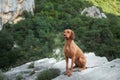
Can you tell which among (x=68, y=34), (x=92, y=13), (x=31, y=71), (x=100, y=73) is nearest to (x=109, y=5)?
(x=92, y=13)

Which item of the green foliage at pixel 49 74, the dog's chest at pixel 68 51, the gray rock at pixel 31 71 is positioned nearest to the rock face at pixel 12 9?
the gray rock at pixel 31 71

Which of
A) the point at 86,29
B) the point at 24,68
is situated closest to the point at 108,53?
the point at 86,29

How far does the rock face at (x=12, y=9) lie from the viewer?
76.3 meters

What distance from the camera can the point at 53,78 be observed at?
19281 mm

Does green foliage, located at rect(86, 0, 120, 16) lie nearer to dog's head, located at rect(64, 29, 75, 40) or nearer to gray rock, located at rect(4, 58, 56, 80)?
gray rock, located at rect(4, 58, 56, 80)

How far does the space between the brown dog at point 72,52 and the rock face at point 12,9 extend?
58.7 meters

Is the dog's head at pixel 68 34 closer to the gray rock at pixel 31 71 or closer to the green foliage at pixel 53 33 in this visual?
the gray rock at pixel 31 71

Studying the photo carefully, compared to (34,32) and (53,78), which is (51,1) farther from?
(53,78)

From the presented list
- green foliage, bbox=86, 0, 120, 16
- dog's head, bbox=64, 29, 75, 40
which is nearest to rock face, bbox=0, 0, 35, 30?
green foliage, bbox=86, 0, 120, 16

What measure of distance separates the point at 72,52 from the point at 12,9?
61979 millimetres

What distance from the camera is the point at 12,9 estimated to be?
7838 centimetres

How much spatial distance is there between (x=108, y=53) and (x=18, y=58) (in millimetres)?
11496

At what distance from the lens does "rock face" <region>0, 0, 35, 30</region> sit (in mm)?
76312

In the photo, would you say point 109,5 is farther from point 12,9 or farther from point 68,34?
point 68,34
